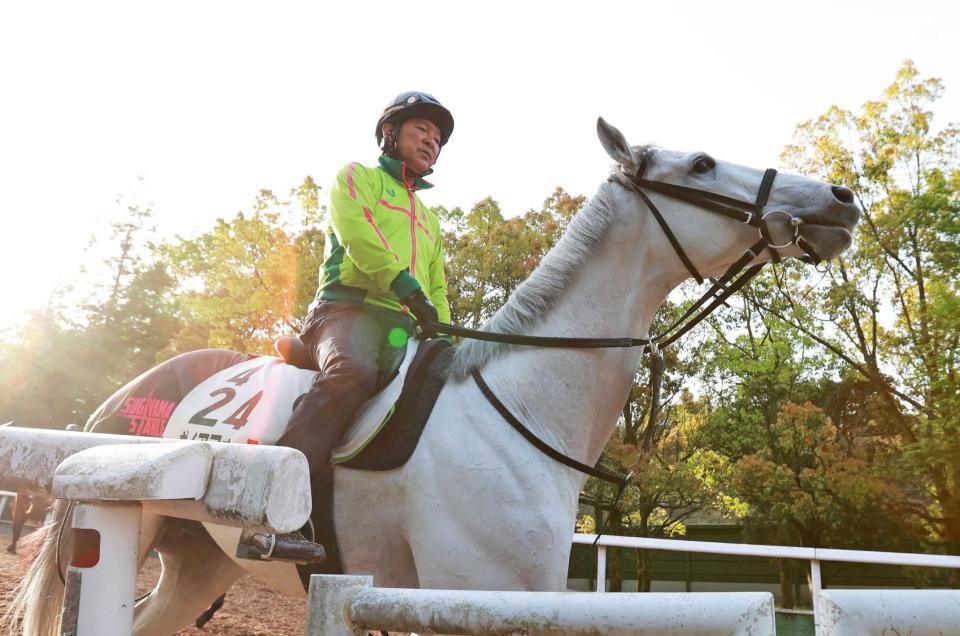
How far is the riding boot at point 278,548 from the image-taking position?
4.69ft

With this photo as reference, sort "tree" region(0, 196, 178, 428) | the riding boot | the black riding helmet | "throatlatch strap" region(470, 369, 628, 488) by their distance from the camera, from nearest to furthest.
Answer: the riding boot < "throatlatch strap" region(470, 369, 628, 488) < the black riding helmet < "tree" region(0, 196, 178, 428)

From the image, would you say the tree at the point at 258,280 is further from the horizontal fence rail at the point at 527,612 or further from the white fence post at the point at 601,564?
the horizontal fence rail at the point at 527,612

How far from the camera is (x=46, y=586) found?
92.0 inches

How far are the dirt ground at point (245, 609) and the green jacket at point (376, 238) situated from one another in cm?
435

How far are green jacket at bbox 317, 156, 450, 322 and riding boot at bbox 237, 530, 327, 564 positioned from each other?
1.34 m

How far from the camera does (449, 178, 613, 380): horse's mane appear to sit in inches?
126

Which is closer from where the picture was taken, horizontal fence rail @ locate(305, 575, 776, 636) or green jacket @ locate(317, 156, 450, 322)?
horizontal fence rail @ locate(305, 575, 776, 636)

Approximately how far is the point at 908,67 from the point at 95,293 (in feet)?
132

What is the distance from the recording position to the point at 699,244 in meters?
3.27

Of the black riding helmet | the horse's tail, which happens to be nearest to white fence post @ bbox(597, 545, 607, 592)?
the black riding helmet

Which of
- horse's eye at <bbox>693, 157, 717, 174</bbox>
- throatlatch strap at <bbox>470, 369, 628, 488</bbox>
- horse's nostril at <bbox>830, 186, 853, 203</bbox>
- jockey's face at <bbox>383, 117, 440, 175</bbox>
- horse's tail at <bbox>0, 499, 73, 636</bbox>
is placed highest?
jockey's face at <bbox>383, 117, 440, 175</bbox>

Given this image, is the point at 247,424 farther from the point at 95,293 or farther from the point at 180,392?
the point at 95,293

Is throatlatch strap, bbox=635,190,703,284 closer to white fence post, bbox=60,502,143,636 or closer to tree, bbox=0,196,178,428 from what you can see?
white fence post, bbox=60,502,143,636

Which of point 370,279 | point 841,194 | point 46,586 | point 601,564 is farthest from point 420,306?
point 601,564
